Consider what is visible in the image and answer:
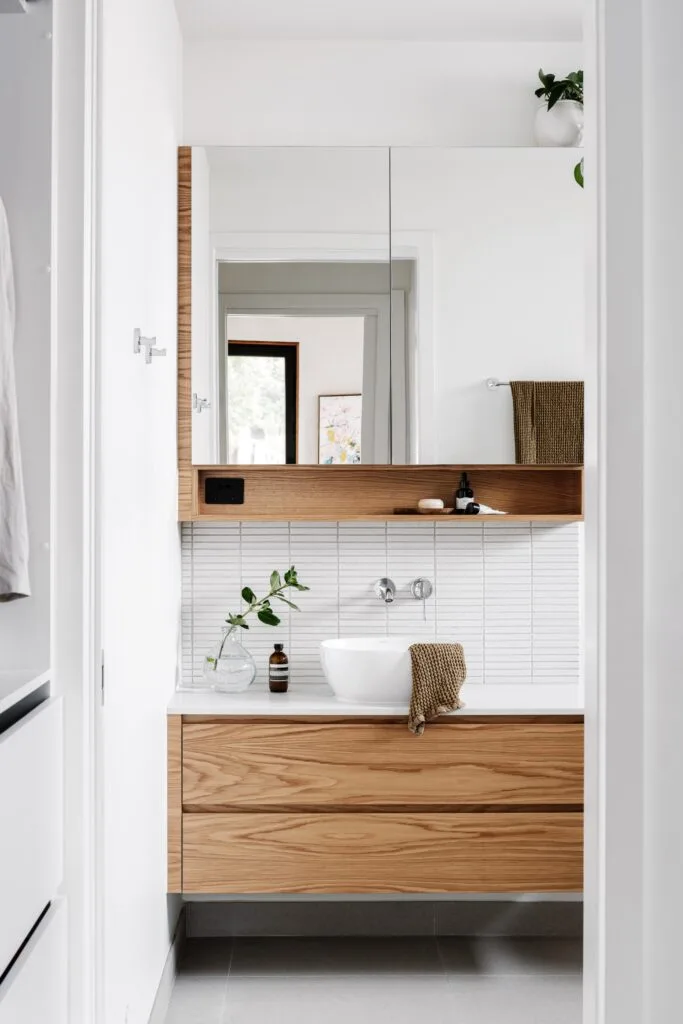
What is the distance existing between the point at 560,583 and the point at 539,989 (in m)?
1.14

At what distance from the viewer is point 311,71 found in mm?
2795

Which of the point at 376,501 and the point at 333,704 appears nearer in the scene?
the point at 333,704

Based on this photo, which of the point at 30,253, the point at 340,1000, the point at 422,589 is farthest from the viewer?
the point at 422,589

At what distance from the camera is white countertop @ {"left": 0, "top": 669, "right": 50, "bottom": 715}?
1.14m

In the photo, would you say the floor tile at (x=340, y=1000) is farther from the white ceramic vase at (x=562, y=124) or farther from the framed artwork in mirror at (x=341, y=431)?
the white ceramic vase at (x=562, y=124)

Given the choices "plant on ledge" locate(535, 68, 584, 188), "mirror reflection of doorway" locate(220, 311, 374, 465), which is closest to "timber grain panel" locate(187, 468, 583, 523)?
"mirror reflection of doorway" locate(220, 311, 374, 465)

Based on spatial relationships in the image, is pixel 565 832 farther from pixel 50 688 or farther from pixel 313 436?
pixel 50 688

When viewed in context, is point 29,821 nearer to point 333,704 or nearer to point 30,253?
point 30,253

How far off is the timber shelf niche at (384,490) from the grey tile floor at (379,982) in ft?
4.14

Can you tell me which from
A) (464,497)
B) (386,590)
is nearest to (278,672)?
(386,590)

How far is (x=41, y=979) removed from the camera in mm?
1216

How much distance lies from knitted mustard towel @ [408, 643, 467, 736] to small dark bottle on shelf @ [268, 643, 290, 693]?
0.45m

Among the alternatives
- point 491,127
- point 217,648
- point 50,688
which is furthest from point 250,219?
point 50,688

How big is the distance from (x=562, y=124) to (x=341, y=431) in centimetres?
112
